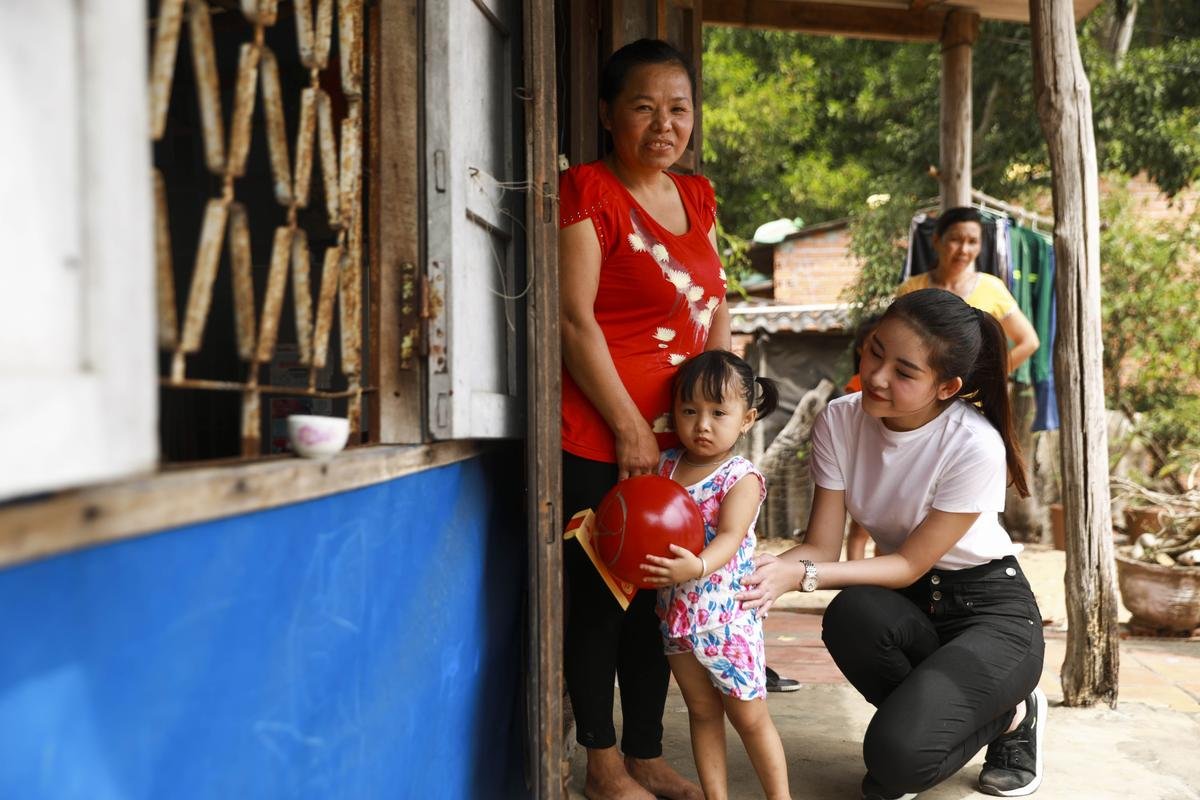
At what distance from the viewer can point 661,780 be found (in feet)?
9.39

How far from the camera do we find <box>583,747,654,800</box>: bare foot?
2.76 m

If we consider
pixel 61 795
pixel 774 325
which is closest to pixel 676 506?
pixel 61 795

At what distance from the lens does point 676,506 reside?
238 cm

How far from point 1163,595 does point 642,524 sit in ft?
15.1

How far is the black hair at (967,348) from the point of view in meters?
2.78

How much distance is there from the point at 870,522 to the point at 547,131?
1486 millimetres

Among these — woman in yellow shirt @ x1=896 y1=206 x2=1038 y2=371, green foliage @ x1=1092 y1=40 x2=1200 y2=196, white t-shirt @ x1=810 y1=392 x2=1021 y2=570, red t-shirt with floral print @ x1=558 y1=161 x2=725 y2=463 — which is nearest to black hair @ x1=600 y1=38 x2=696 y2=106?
red t-shirt with floral print @ x1=558 y1=161 x2=725 y2=463

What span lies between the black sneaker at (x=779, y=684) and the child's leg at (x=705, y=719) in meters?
1.41

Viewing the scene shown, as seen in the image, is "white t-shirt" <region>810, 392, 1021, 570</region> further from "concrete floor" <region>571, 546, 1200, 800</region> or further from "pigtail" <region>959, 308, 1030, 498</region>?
"concrete floor" <region>571, 546, 1200, 800</region>

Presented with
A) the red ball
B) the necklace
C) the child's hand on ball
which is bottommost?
the child's hand on ball

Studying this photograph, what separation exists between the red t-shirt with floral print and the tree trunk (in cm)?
819

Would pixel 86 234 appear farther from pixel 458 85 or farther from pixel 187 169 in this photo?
pixel 187 169

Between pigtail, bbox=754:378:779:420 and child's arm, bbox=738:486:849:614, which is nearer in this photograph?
child's arm, bbox=738:486:849:614

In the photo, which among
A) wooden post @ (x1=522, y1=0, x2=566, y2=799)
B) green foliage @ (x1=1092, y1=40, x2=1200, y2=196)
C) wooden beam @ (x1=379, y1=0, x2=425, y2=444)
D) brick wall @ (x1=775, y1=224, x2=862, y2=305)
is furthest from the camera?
brick wall @ (x1=775, y1=224, x2=862, y2=305)
